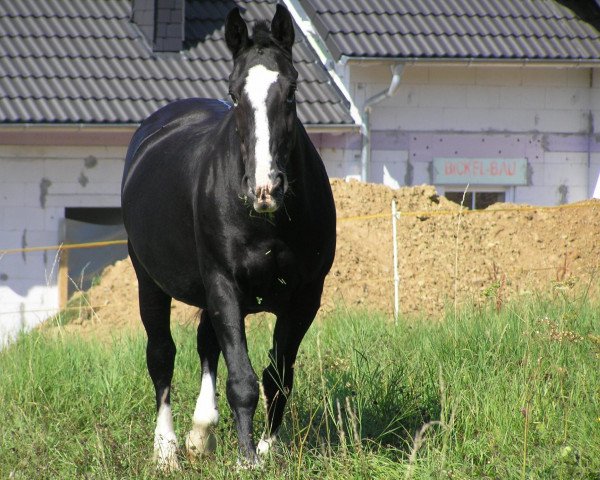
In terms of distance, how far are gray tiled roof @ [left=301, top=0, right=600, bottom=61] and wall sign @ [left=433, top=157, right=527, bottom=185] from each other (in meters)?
1.53

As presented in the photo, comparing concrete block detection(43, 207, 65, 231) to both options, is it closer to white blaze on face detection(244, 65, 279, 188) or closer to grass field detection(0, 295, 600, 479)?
grass field detection(0, 295, 600, 479)

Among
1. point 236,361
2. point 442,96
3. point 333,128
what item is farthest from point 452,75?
point 236,361

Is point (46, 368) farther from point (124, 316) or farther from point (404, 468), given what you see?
point (124, 316)

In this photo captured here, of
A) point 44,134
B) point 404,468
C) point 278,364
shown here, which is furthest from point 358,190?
point 404,468

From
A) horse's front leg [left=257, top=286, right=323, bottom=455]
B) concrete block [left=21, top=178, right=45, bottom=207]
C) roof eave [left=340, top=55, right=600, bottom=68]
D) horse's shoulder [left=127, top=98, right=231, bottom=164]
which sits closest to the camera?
horse's front leg [left=257, top=286, right=323, bottom=455]

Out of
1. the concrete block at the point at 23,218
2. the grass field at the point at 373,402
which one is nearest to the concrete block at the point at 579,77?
the concrete block at the point at 23,218

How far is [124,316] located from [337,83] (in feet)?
16.6

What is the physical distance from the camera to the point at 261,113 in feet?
16.2

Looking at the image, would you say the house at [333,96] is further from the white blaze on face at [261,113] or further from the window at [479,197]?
the white blaze on face at [261,113]

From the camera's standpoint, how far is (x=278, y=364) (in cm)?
581

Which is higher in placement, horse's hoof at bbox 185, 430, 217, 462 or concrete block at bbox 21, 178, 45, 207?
horse's hoof at bbox 185, 430, 217, 462

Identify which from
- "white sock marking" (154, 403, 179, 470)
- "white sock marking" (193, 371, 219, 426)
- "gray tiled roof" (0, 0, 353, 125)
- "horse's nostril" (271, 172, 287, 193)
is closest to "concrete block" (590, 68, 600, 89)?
"gray tiled roof" (0, 0, 353, 125)

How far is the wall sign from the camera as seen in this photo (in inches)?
632

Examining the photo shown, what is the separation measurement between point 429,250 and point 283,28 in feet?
23.5
